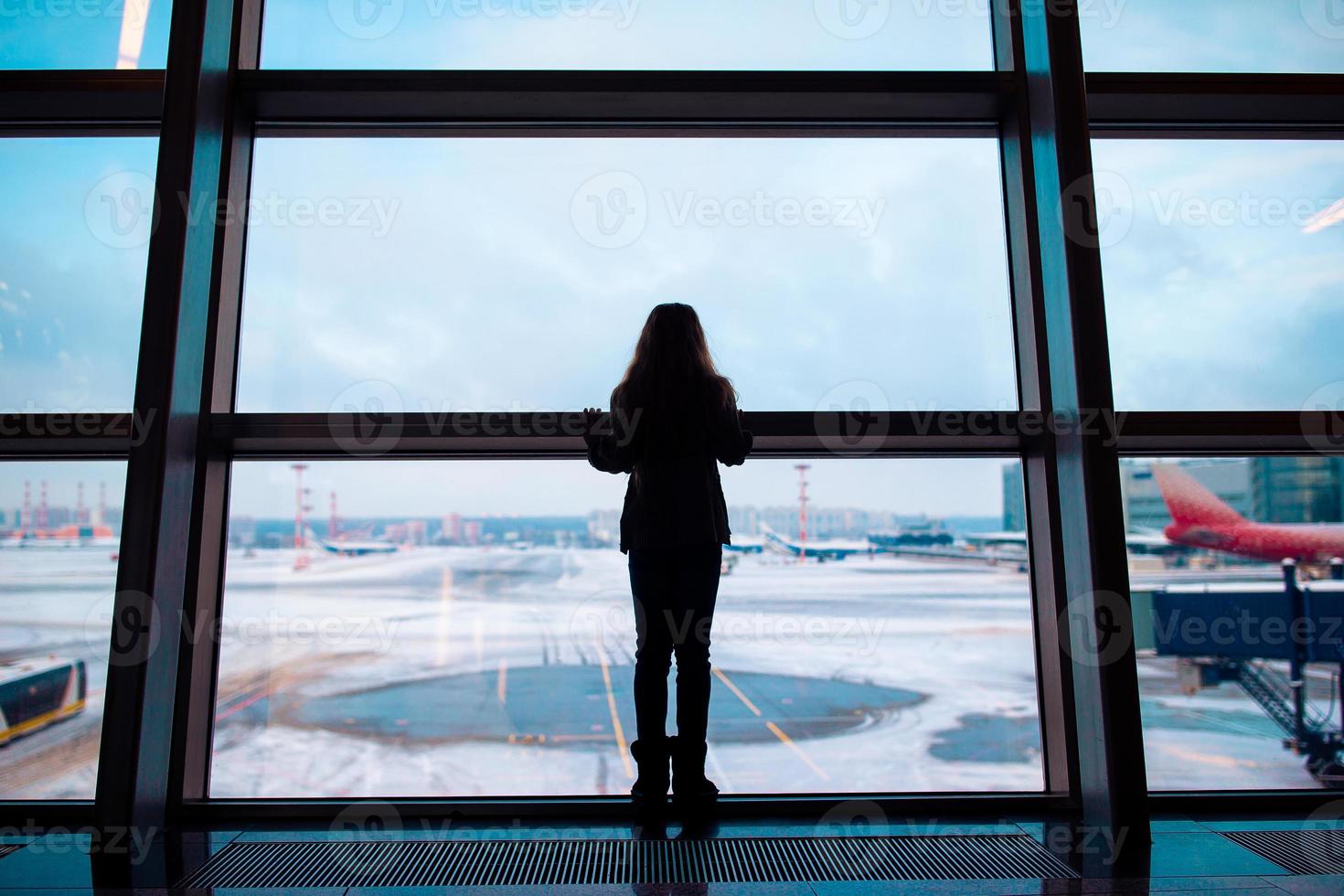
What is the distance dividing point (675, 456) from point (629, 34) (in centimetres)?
156

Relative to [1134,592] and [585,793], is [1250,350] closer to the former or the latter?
[1134,592]

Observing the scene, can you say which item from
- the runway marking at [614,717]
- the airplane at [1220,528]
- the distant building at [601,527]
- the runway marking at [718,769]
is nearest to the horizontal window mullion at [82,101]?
the distant building at [601,527]

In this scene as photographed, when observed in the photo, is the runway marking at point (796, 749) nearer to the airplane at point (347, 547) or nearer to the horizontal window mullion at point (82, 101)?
the airplane at point (347, 547)

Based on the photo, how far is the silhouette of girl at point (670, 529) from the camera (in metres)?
2.21

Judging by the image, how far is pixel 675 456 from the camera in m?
2.23

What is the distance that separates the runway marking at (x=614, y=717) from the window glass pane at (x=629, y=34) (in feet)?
6.31

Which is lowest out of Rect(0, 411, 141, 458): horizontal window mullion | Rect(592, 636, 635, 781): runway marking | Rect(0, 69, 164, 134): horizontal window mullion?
Rect(592, 636, 635, 781): runway marking

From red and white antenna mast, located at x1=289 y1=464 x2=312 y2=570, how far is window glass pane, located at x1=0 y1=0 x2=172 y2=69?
4.64ft

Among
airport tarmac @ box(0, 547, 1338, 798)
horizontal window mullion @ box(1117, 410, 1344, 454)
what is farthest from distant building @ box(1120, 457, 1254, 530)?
airport tarmac @ box(0, 547, 1338, 798)

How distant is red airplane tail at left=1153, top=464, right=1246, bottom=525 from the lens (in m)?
2.65

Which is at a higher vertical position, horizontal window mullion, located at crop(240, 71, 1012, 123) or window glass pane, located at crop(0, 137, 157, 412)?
horizontal window mullion, located at crop(240, 71, 1012, 123)

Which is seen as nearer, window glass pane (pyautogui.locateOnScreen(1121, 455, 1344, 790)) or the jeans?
the jeans

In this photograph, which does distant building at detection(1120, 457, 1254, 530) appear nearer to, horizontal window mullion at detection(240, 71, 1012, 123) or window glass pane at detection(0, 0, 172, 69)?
horizontal window mullion at detection(240, 71, 1012, 123)

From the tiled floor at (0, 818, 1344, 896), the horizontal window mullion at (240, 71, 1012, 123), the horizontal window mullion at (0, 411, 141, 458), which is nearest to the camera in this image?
the tiled floor at (0, 818, 1344, 896)
